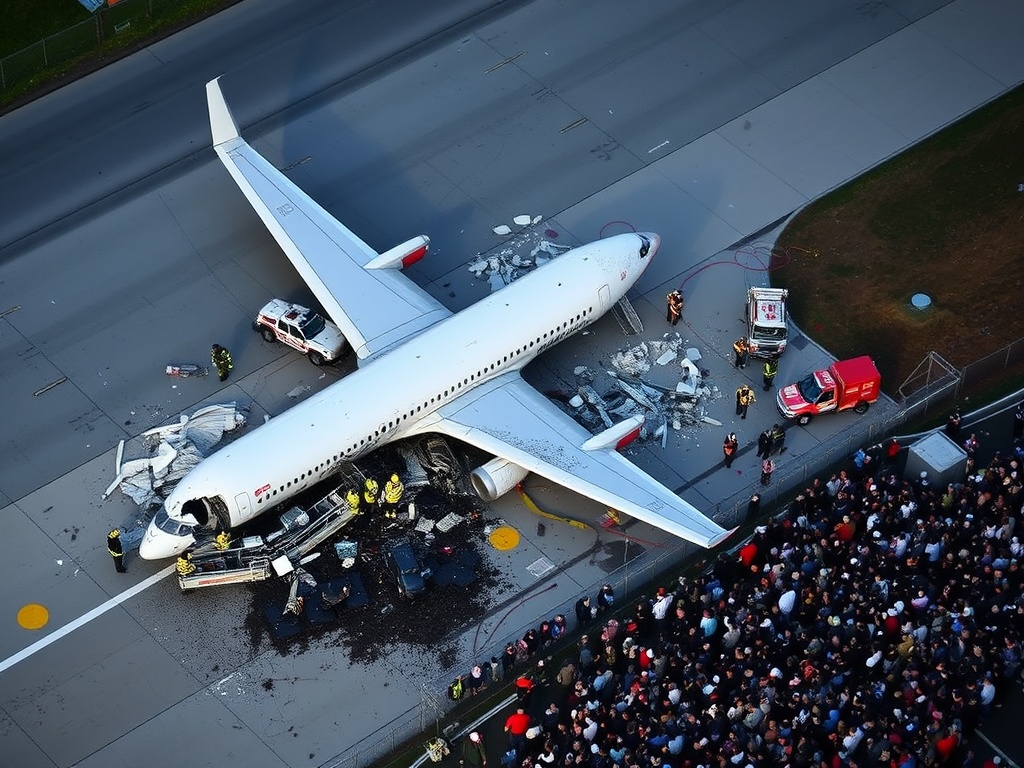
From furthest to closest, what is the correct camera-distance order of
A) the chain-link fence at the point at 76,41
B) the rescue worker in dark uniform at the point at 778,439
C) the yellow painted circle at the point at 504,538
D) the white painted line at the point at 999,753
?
the chain-link fence at the point at 76,41
the rescue worker in dark uniform at the point at 778,439
the yellow painted circle at the point at 504,538
the white painted line at the point at 999,753

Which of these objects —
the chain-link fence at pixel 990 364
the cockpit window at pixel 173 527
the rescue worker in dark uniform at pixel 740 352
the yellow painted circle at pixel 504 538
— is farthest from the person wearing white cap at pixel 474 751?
the chain-link fence at pixel 990 364

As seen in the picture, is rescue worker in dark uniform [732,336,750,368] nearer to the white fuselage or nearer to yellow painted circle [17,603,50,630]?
the white fuselage

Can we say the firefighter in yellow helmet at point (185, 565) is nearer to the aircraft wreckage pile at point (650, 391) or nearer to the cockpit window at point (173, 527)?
the cockpit window at point (173, 527)

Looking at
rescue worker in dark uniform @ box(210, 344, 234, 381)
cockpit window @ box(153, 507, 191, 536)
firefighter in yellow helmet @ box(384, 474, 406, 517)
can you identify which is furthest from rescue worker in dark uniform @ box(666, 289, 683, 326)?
cockpit window @ box(153, 507, 191, 536)

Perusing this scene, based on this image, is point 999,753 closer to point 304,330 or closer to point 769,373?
point 769,373

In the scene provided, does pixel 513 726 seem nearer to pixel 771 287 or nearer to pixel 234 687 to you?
pixel 234 687

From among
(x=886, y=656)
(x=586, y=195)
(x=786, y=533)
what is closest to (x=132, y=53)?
(x=586, y=195)
